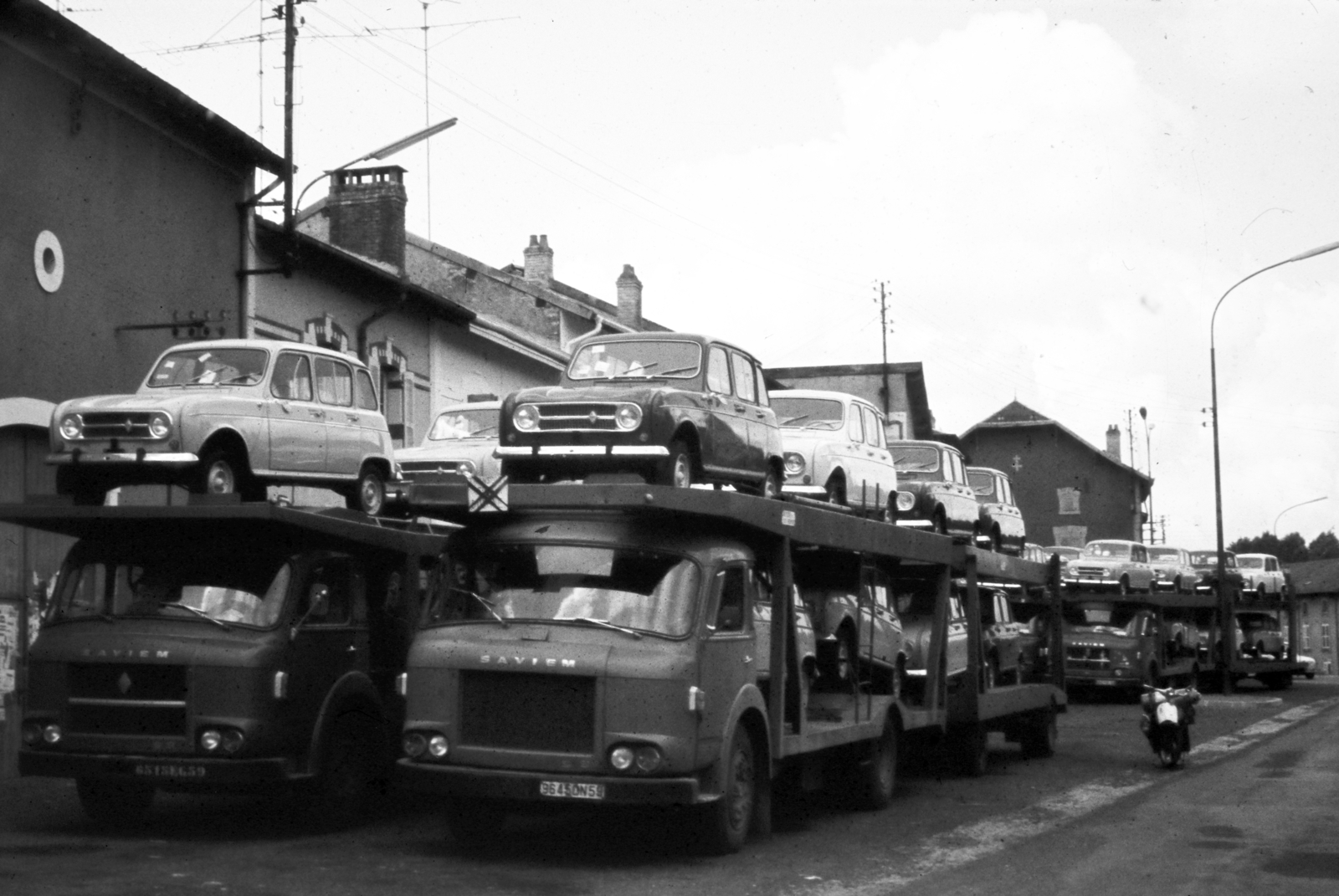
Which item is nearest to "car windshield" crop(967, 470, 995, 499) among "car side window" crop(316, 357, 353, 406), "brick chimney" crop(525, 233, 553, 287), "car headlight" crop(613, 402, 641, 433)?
"car side window" crop(316, 357, 353, 406)

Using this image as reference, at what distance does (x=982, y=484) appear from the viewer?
94.4ft

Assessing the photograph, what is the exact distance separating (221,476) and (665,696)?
17.9ft

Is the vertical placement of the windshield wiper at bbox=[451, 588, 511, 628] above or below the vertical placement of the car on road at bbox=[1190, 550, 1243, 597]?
below

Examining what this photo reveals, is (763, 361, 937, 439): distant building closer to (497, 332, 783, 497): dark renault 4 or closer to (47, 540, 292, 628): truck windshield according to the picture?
(497, 332, 783, 497): dark renault 4

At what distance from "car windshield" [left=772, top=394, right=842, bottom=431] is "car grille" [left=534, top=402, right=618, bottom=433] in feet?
20.6

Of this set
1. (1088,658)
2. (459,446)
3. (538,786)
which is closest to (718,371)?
(538,786)

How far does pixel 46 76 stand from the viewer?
1842 centimetres

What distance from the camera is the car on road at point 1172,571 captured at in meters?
A: 37.3

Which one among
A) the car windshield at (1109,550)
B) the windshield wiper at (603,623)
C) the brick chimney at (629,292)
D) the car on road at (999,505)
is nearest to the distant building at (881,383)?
the brick chimney at (629,292)

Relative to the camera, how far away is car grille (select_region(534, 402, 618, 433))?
538 inches

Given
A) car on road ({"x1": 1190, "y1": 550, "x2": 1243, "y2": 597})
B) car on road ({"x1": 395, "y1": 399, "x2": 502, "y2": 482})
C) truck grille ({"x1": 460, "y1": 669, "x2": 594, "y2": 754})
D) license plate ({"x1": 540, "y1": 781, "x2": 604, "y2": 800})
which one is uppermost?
car on road ({"x1": 395, "y1": 399, "x2": 502, "y2": 482})

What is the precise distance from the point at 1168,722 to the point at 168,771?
11.2m

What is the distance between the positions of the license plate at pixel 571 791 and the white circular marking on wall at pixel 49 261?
9.96m

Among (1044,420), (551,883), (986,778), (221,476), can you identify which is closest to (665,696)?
(551,883)
